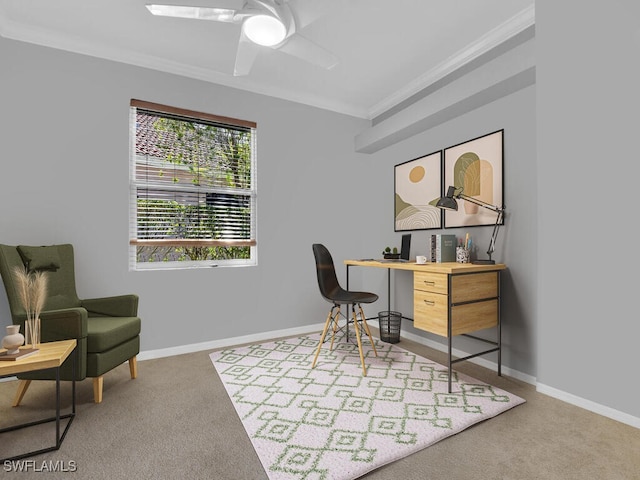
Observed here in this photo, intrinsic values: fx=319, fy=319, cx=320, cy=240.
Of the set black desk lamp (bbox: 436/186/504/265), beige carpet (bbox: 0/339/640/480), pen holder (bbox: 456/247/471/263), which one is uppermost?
black desk lamp (bbox: 436/186/504/265)

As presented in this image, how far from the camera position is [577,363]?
2016 millimetres

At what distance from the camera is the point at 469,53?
2709 mm

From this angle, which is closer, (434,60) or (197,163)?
(434,60)

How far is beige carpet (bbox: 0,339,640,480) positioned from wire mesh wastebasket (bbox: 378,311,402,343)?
1199mm

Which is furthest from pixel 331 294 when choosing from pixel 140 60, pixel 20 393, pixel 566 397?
pixel 140 60

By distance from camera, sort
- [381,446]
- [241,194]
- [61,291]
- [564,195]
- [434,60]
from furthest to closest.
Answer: [241,194]
[434,60]
[61,291]
[564,195]
[381,446]

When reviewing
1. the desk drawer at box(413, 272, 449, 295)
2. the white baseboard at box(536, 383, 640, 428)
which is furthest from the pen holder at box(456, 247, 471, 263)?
the white baseboard at box(536, 383, 640, 428)

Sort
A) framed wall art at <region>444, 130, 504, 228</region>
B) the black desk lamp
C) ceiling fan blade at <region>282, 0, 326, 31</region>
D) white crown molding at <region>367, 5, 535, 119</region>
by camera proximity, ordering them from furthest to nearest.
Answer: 1. framed wall art at <region>444, 130, 504, 228</region>
2. the black desk lamp
3. white crown molding at <region>367, 5, 535, 119</region>
4. ceiling fan blade at <region>282, 0, 326, 31</region>

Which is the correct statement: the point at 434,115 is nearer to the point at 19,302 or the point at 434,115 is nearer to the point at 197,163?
the point at 197,163

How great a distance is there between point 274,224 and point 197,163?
3.26 ft

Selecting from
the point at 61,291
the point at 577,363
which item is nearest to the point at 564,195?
the point at 577,363

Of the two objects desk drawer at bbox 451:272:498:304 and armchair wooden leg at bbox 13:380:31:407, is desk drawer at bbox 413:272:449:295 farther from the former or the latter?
armchair wooden leg at bbox 13:380:31:407

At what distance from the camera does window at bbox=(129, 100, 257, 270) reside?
9.69 feet

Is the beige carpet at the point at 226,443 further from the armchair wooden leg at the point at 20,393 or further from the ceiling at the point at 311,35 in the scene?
the ceiling at the point at 311,35
